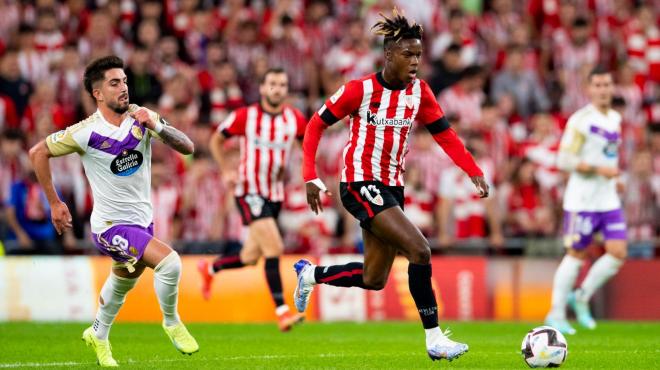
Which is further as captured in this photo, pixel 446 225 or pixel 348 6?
pixel 348 6

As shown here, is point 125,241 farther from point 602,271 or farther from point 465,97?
point 465,97

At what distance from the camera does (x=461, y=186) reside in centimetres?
1770

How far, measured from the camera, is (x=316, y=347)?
11.6 m

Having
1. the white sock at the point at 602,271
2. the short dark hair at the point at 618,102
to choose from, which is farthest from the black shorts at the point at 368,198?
the short dark hair at the point at 618,102

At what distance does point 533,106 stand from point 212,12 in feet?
18.4

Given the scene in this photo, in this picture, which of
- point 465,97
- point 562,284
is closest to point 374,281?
point 562,284

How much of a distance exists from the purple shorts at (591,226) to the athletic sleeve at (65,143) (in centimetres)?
635

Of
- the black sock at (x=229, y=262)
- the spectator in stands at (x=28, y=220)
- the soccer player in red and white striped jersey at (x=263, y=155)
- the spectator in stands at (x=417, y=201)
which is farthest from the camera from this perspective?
the spectator in stands at (x=417, y=201)

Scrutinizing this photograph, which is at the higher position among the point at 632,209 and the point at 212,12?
the point at 212,12

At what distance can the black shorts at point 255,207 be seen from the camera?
1397 centimetres

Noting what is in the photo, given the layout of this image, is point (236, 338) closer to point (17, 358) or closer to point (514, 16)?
point (17, 358)

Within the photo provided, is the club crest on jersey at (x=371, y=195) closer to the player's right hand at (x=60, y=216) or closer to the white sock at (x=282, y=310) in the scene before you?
the player's right hand at (x=60, y=216)

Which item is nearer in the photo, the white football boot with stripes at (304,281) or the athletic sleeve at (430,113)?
the athletic sleeve at (430,113)

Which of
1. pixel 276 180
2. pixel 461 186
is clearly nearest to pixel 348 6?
pixel 461 186
